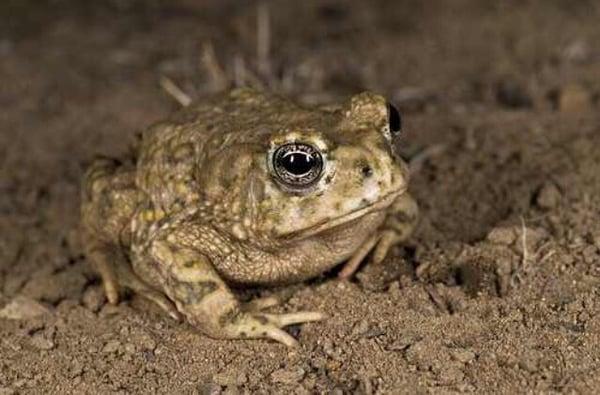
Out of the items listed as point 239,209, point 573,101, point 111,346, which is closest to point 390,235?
point 239,209

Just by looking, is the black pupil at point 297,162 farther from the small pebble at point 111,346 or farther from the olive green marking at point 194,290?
the small pebble at point 111,346

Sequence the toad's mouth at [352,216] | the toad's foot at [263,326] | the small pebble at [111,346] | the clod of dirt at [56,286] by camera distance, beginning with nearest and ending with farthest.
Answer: the toad's mouth at [352,216] < the toad's foot at [263,326] < the small pebble at [111,346] < the clod of dirt at [56,286]

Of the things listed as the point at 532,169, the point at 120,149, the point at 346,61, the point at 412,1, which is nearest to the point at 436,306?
the point at 532,169

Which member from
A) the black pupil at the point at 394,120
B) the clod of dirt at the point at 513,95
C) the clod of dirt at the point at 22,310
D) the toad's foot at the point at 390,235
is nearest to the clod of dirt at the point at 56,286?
the clod of dirt at the point at 22,310

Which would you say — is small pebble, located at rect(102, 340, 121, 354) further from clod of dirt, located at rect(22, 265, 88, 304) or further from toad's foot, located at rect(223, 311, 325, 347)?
clod of dirt, located at rect(22, 265, 88, 304)

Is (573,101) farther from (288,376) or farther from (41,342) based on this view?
(41,342)

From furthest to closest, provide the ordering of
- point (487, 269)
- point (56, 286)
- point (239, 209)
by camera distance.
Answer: point (56, 286) < point (487, 269) < point (239, 209)

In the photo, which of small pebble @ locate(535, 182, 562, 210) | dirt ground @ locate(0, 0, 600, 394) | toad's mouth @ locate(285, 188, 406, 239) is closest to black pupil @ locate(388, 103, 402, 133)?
toad's mouth @ locate(285, 188, 406, 239)
